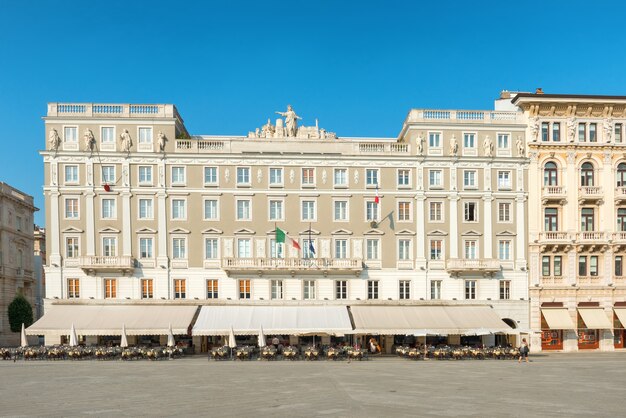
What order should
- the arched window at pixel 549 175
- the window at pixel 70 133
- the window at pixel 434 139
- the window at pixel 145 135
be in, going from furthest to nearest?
the arched window at pixel 549 175 < the window at pixel 434 139 < the window at pixel 145 135 < the window at pixel 70 133

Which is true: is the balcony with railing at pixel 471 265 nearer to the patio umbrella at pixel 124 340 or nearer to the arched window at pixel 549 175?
the arched window at pixel 549 175

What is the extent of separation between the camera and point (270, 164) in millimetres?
49125

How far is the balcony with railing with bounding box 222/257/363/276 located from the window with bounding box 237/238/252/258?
0.88m

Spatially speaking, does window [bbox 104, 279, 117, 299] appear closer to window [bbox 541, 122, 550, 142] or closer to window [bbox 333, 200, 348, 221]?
window [bbox 333, 200, 348, 221]

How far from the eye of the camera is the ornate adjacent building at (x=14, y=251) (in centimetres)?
6444

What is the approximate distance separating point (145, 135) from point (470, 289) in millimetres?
30505

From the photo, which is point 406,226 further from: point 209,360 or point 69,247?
point 69,247

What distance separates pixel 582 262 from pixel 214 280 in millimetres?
31906

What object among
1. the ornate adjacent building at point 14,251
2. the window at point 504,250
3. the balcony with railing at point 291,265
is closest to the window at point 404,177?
the balcony with railing at point 291,265

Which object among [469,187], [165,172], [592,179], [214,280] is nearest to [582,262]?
[592,179]

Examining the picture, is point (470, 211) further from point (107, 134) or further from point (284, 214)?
point (107, 134)

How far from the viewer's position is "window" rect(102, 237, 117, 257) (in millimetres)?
47812

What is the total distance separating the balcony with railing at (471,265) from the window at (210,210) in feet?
65.8

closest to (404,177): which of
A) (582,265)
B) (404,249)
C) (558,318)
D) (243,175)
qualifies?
(404,249)
